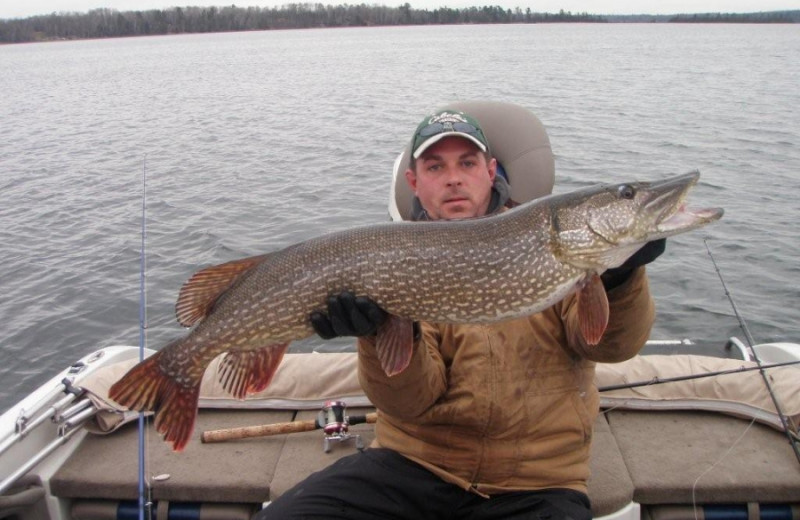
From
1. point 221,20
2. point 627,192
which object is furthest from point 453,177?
point 221,20

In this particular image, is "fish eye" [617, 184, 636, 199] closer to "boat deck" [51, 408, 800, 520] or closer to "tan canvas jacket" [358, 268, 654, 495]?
"tan canvas jacket" [358, 268, 654, 495]

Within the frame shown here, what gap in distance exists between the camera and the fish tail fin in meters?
2.44

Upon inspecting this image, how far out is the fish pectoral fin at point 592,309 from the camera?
88.4 inches

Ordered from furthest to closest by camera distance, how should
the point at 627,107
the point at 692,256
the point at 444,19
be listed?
1. the point at 444,19
2. the point at 627,107
3. the point at 692,256

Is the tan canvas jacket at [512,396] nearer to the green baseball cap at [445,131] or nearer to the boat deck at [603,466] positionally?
the boat deck at [603,466]

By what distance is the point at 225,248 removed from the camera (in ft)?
28.6

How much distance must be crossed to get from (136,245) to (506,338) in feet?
24.6

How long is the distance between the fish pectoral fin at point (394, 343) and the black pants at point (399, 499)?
465mm

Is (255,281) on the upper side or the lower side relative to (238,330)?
upper

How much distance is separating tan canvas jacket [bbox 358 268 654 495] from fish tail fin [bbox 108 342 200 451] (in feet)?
2.25

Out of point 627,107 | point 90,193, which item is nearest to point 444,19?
point 627,107

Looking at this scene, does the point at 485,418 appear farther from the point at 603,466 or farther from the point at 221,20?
the point at 221,20

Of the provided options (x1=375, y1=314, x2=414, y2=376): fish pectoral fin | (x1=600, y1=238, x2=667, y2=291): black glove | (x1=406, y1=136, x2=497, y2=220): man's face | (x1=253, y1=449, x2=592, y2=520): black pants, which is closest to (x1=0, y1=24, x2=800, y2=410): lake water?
(x1=406, y1=136, x2=497, y2=220): man's face

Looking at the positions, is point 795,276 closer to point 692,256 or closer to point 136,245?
point 692,256
